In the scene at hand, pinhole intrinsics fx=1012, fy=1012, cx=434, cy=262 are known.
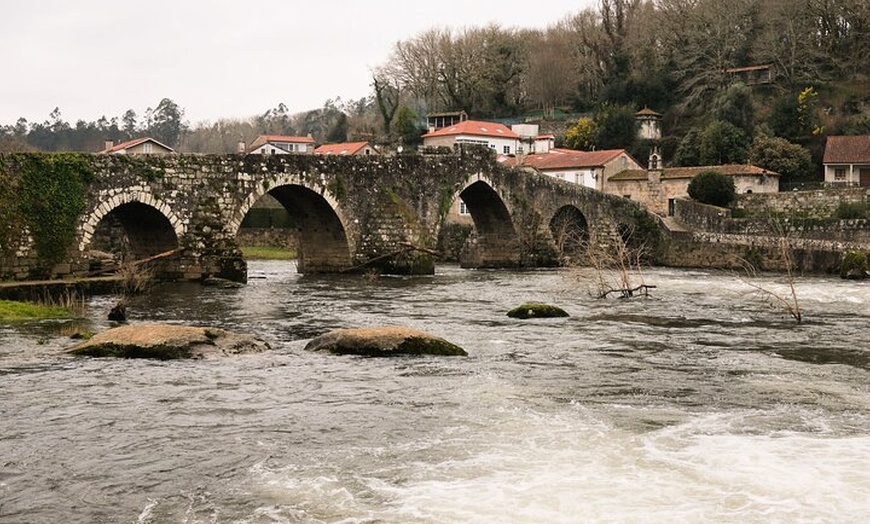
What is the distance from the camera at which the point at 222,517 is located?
8.77m

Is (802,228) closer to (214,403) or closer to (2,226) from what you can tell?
(2,226)

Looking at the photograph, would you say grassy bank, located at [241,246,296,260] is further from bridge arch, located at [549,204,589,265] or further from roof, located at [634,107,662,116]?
roof, located at [634,107,662,116]

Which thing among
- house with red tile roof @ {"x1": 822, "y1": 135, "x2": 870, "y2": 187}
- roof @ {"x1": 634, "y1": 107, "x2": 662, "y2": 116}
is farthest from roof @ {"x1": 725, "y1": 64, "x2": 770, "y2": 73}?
house with red tile roof @ {"x1": 822, "y1": 135, "x2": 870, "y2": 187}

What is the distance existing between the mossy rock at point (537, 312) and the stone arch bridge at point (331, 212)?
459 cm

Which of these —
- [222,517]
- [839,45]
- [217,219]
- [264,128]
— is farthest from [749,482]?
[264,128]

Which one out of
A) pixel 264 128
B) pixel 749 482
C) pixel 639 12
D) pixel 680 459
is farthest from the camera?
pixel 264 128

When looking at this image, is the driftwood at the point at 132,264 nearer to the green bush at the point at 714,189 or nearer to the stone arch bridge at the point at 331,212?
the stone arch bridge at the point at 331,212

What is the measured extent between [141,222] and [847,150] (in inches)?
1730

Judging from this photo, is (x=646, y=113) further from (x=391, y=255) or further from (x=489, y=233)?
(x=391, y=255)

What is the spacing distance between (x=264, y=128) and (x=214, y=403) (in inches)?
5986

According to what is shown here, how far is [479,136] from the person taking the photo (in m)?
77.3

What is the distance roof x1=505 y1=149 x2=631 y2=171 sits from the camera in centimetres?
6250

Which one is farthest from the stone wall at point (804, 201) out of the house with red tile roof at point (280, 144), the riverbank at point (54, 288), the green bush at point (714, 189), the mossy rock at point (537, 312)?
the house with red tile roof at point (280, 144)

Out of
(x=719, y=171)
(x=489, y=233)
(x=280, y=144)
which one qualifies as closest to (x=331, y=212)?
(x=489, y=233)
